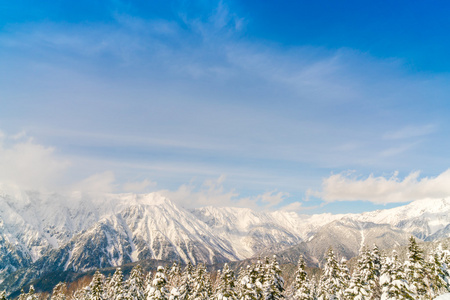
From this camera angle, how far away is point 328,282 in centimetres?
5050

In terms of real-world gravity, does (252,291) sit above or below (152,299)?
above

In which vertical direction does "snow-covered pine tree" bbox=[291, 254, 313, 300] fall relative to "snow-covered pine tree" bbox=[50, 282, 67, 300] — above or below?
above

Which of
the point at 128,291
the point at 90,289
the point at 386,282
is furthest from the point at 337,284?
the point at 90,289

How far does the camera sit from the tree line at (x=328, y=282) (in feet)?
116

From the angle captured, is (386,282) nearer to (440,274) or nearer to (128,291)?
(440,274)

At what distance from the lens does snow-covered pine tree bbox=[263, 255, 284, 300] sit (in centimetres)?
3847

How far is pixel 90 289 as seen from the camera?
48.7 meters

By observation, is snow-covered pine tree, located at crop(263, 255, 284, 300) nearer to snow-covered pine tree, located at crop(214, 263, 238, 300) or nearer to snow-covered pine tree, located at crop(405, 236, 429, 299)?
snow-covered pine tree, located at crop(214, 263, 238, 300)

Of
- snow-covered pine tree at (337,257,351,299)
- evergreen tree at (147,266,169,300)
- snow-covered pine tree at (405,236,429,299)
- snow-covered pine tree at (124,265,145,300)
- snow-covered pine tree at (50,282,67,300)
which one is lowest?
snow-covered pine tree at (50,282,67,300)

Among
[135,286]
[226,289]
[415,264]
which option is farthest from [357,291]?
[135,286]

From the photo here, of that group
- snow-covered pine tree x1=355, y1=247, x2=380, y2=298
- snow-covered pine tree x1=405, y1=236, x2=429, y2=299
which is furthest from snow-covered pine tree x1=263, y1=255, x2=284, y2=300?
snow-covered pine tree x1=405, y1=236, x2=429, y2=299

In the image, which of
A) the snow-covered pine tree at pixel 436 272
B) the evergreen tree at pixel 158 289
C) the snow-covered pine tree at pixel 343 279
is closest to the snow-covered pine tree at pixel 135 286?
the evergreen tree at pixel 158 289

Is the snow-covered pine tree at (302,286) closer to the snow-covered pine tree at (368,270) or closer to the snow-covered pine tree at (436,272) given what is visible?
the snow-covered pine tree at (368,270)

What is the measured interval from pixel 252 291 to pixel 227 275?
12.9 ft
